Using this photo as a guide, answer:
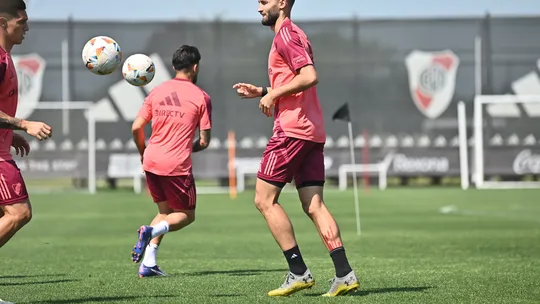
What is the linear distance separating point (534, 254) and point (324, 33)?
70.6ft

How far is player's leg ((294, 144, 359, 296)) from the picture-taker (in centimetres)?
733

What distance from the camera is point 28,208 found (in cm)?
691

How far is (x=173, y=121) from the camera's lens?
9477mm

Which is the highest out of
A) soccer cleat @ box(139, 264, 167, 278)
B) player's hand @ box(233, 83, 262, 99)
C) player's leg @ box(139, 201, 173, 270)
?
player's hand @ box(233, 83, 262, 99)

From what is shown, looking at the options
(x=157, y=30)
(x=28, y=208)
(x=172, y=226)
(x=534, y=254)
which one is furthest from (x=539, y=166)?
(x=28, y=208)

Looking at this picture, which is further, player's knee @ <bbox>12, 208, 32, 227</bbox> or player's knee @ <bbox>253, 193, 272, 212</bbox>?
player's knee @ <bbox>253, 193, 272, 212</bbox>

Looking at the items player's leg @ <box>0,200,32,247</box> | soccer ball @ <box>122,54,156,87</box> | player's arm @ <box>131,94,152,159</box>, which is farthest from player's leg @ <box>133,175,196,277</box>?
player's leg @ <box>0,200,32,247</box>

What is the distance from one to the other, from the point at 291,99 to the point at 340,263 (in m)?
1.16

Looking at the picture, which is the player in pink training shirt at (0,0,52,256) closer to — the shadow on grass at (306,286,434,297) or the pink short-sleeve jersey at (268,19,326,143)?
the pink short-sleeve jersey at (268,19,326,143)

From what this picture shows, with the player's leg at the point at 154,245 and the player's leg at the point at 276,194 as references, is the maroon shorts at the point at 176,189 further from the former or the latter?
the player's leg at the point at 276,194

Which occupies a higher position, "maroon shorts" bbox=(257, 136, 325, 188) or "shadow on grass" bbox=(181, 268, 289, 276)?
"maroon shorts" bbox=(257, 136, 325, 188)

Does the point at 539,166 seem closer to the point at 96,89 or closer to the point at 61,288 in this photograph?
the point at 96,89

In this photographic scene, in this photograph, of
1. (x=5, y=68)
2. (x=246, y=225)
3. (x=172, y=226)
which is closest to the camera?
(x=5, y=68)

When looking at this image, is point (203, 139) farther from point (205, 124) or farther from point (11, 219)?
point (11, 219)
